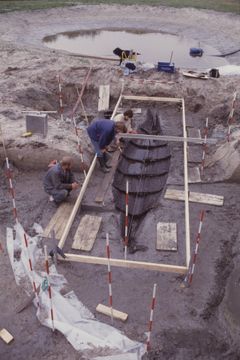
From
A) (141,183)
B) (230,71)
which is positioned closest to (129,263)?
(141,183)

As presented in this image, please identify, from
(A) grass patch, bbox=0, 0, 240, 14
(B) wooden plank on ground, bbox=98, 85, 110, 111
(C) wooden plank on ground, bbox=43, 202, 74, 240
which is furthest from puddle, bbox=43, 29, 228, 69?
(C) wooden plank on ground, bbox=43, 202, 74, 240

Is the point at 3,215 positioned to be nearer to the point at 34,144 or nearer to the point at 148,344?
the point at 34,144

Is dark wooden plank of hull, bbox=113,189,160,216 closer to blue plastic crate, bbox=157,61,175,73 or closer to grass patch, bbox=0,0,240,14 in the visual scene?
blue plastic crate, bbox=157,61,175,73

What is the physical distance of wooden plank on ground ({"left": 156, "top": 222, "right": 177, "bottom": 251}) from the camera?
729 cm

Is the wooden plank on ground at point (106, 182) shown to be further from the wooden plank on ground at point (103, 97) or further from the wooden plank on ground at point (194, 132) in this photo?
the wooden plank on ground at point (103, 97)

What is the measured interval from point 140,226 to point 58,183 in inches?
77.1

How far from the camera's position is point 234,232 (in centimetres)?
771

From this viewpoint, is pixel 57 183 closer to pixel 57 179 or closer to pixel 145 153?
pixel 57 179

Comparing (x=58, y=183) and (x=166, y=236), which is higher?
(x=58, y=183)

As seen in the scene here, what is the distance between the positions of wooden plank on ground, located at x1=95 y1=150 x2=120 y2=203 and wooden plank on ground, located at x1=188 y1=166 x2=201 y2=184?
1935mm

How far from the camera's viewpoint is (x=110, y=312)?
5.89m

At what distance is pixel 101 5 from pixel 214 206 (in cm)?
2038

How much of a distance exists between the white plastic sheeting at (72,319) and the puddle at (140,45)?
12.7 meters

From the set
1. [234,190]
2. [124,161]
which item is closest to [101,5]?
[124,161]
